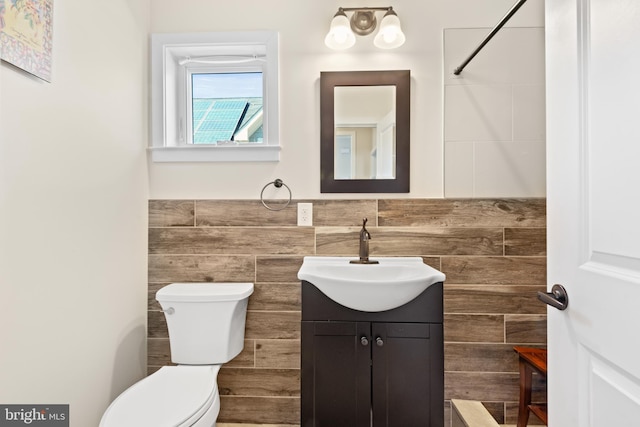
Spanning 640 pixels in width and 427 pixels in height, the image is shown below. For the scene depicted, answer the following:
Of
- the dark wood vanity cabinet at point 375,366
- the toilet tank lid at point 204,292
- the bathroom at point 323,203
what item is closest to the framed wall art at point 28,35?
the bathroom at point 323,203

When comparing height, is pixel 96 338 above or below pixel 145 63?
below

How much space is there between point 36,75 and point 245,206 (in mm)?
996

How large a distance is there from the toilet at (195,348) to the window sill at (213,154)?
67 centimetres

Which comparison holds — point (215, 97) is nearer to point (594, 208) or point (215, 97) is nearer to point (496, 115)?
point (496, 115)

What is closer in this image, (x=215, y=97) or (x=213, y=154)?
(x=213, y=154)

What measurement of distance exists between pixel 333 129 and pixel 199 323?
1186 millimetres

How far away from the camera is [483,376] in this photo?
1.78 meters

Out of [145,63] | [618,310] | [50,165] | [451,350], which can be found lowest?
[451,350]

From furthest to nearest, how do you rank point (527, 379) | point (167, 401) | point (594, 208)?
point (527, 379) < point (167, 401) < point (594, 208)

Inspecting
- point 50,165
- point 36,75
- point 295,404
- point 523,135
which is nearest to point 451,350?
point 295,404

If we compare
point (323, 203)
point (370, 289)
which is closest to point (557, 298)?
point (370, 289)

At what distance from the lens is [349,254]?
6.01 feet

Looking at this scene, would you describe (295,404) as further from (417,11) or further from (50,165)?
(417,11)

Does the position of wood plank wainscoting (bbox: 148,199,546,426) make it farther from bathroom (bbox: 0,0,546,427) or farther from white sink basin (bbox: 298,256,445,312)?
white sink basin (bbox: 298,256,445,312)
